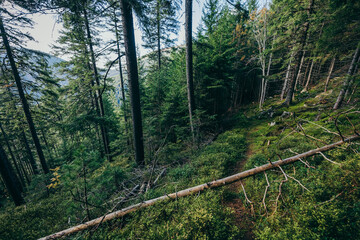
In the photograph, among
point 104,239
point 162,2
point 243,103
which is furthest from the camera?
point 243,103

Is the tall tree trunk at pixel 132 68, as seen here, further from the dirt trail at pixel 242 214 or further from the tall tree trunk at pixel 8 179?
the tall tree trunk at pixel 8 179

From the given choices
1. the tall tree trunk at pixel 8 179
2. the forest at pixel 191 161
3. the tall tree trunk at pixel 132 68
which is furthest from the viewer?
the tall tree trunk at pixel 8 179

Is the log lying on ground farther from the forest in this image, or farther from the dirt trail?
the dirt trail

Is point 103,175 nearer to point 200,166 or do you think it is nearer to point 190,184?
point 190,184

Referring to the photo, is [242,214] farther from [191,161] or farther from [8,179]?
[8,179]

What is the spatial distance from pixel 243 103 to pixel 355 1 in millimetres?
18741

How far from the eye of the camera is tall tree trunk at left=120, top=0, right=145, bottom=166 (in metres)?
5.20

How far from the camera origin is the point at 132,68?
18.4 feet

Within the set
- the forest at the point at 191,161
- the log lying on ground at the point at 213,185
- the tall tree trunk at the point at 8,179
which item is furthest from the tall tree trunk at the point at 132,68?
the tall tree trunk at the point at 8,179

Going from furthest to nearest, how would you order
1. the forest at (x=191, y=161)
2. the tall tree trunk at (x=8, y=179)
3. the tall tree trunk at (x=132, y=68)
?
the tall tree trunk at (x=8, y=179)
the tall tree trunk at (x=132, y=68)
the forest at (x=191, y=161)

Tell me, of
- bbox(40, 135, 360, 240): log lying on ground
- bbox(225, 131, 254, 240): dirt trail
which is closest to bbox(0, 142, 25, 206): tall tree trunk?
bbox(40, 135, 360, 240): log lying on ground

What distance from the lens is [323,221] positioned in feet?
8.70

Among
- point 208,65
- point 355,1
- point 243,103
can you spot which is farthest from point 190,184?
point 243,103

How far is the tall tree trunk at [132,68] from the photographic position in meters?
5.20
